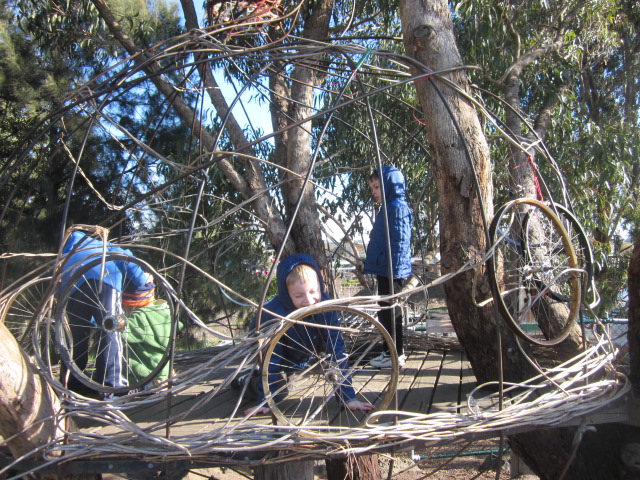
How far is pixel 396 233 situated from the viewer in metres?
2.98

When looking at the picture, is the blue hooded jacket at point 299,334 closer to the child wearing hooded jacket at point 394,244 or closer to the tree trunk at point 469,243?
the child wearing hooded jacket at point 394,244

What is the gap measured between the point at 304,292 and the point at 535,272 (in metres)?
1.02

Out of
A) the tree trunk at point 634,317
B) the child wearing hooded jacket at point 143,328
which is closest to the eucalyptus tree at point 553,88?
the tree trunk at point 634,317

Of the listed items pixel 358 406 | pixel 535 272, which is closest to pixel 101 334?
pixel 358 406

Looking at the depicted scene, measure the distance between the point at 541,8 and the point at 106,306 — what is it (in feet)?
17.4

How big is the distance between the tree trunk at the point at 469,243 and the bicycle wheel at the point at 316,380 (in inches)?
18.9

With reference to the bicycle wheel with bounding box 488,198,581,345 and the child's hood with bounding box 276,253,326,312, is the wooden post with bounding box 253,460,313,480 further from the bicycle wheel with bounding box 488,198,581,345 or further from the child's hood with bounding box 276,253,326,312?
the bicycle wheel with bounding box 488,198,581,345

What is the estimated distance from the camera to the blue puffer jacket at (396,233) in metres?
2.98

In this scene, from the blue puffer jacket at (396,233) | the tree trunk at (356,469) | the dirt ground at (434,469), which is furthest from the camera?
the dirt ground at (434,469)

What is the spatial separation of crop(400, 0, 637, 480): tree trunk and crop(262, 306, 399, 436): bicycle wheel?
48 cm

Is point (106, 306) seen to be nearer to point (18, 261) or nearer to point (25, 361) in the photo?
point (25, 361)

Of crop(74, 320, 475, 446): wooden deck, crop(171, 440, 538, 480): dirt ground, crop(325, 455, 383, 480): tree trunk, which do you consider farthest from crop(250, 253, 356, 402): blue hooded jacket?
crop(171, 440, 538, 480): dirt ground

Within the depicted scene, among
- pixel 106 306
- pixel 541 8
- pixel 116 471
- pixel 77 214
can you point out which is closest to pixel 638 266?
pixel 116 471

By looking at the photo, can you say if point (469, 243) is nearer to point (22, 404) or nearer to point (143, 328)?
point (143, 328)
